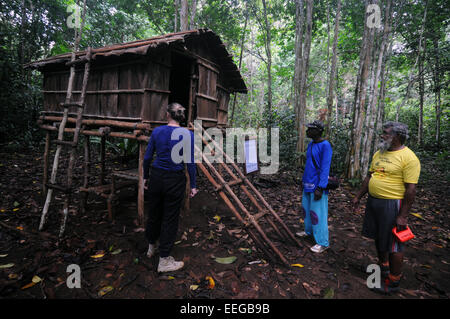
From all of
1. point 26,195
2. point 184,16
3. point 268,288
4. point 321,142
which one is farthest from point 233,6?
point 268,288

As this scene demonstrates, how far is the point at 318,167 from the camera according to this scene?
12.3ft

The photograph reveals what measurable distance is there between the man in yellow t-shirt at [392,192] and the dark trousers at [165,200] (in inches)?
108

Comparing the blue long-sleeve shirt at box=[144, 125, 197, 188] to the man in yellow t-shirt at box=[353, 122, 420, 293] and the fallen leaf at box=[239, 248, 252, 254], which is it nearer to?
the fallen leaf at box=[239, 248, 252, 254]

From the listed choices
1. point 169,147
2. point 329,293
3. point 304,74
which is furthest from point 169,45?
point 304,74

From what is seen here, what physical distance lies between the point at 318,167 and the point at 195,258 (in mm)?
2653

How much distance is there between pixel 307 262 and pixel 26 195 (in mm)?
7261

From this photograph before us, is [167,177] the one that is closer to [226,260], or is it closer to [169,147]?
[169,147]

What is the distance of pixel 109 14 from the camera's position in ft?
39.8

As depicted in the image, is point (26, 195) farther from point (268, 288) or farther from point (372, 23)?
point (372, 23)

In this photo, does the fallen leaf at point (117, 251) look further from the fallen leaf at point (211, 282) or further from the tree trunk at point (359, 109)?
the tree trunk at point (359, 109)

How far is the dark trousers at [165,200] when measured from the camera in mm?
3158

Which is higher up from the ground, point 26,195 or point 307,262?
point 26,195

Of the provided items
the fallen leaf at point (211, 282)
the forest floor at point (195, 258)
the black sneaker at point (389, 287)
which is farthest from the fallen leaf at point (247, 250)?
the black sneaker at point (389, 287)

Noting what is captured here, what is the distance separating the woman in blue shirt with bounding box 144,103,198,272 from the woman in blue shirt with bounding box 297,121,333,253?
2099 mm
